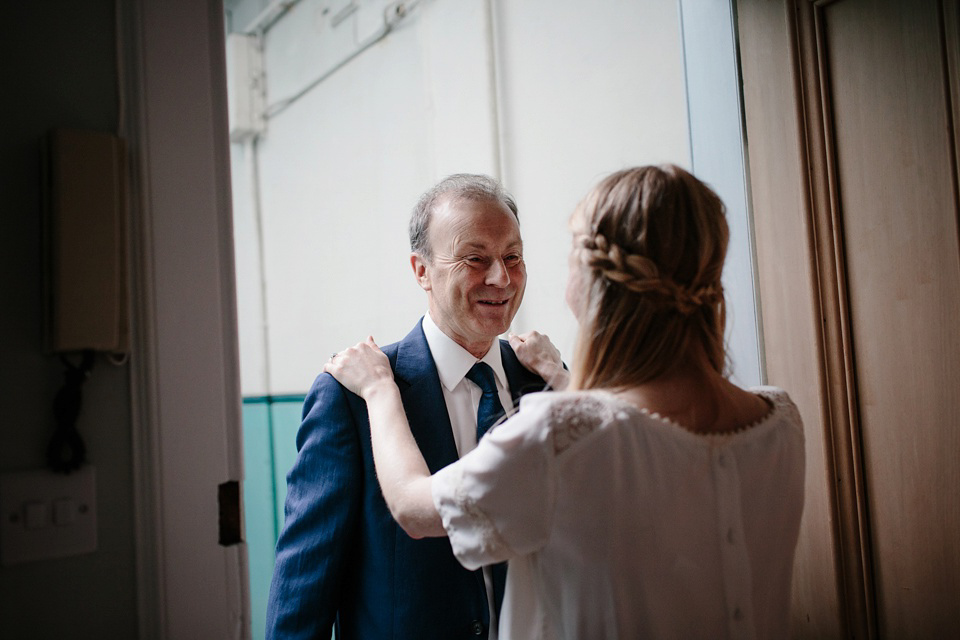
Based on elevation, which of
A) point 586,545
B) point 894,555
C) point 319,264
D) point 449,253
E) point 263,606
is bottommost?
point 263,606

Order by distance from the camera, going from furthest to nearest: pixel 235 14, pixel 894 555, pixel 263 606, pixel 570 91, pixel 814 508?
pixel 235 14
pixel 263 606
pixel 570 91
pixel 814 508
pixel 894 555

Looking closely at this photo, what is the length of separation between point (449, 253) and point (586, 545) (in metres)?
0.76

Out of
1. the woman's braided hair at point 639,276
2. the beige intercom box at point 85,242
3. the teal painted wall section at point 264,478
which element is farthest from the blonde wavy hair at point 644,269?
the teal painted wall section at point 264,478

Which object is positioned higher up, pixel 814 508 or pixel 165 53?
pixel 165 53

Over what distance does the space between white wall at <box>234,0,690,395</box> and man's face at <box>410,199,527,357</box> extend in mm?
612

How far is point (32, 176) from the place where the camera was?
108 centimetres

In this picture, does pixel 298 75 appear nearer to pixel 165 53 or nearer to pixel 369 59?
pixel 369 59

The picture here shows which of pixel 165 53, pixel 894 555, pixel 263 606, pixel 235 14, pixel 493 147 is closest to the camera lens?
pixel 165 53

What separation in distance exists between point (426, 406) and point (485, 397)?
13cm

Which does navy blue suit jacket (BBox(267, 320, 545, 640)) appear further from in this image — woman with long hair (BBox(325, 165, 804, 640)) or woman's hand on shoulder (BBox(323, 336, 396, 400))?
woman with long hair (BBox(325, 165, 804, 640))

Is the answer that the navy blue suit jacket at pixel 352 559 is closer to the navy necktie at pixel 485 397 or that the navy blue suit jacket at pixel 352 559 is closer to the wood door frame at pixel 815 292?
the navy necktie at pixel 485 397

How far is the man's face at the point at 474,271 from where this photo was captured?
1517mm

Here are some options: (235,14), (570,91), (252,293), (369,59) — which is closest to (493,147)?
(570,91)

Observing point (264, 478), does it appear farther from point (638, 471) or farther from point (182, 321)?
point (638, 471)
